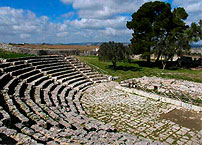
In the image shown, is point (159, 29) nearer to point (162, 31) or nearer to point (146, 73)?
point (162, 31)

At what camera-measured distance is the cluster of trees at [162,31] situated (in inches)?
1119

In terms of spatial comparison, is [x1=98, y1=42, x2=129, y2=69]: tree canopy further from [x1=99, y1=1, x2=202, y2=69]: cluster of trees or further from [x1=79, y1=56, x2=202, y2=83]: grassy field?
[x1=99, y1=1, x2=202, y2=69]: cluster of trees

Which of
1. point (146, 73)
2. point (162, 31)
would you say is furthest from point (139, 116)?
point (162, 31)

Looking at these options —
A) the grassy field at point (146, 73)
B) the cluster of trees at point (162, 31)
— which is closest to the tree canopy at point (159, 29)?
the cluster of trees at point (162, 31)

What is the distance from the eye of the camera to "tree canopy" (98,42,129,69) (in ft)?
75.3

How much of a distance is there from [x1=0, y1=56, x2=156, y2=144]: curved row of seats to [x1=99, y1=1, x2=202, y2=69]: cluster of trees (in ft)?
44.7

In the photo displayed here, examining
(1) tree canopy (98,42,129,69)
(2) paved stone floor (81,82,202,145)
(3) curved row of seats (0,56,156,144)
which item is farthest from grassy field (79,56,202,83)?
(2) paved stone floor (81,82,202,145)

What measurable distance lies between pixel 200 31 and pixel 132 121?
27.9 meters

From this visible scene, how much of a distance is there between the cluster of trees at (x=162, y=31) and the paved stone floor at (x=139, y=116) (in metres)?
17.0

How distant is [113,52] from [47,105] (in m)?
14.6

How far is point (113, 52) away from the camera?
2292cm

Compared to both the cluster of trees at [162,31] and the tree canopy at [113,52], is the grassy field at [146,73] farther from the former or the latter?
the cluster of trees at [162,31]

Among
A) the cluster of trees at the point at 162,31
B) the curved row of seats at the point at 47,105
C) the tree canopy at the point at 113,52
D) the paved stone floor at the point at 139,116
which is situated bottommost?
the paved stone floor at the point at 139,116

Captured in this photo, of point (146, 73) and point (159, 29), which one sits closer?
point (146, 73)
